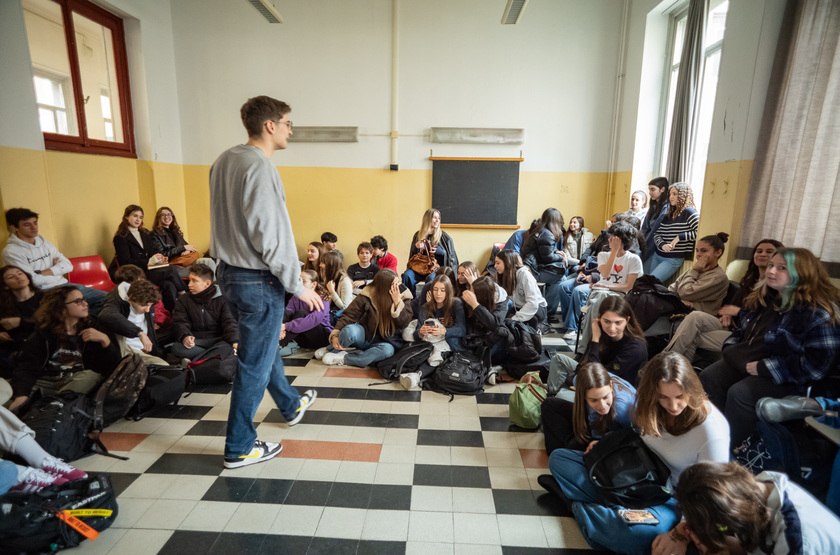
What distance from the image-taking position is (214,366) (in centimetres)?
339

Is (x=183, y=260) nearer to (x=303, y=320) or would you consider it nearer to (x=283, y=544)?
(x=303, y=320)

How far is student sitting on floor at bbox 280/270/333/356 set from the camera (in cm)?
423

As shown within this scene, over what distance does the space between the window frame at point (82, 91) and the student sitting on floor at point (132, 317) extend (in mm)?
2789

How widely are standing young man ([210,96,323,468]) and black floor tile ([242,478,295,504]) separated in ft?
0.69

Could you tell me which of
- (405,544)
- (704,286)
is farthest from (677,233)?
(405,544)

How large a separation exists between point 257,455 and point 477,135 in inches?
212

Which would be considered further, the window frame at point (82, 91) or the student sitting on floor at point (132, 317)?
the window frame at point (82, 91)

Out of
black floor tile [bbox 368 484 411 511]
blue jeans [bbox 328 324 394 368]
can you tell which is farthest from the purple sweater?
black floor tile [bbox 368 484 411 511]

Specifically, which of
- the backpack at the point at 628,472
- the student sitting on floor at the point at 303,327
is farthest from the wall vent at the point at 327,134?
the backpack at the point at 628,472

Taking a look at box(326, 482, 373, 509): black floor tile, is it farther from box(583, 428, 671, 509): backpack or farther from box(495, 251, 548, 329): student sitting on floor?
box(495, 251, 548, 329): student sitting on floor

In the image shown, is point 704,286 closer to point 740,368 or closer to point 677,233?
point 740,368

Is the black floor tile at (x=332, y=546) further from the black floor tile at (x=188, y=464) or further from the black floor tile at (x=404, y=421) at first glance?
the black floor tile at (x=404, y=421)

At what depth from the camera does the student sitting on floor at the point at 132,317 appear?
312 cm

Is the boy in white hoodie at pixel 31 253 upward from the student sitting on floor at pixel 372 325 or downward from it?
upward
